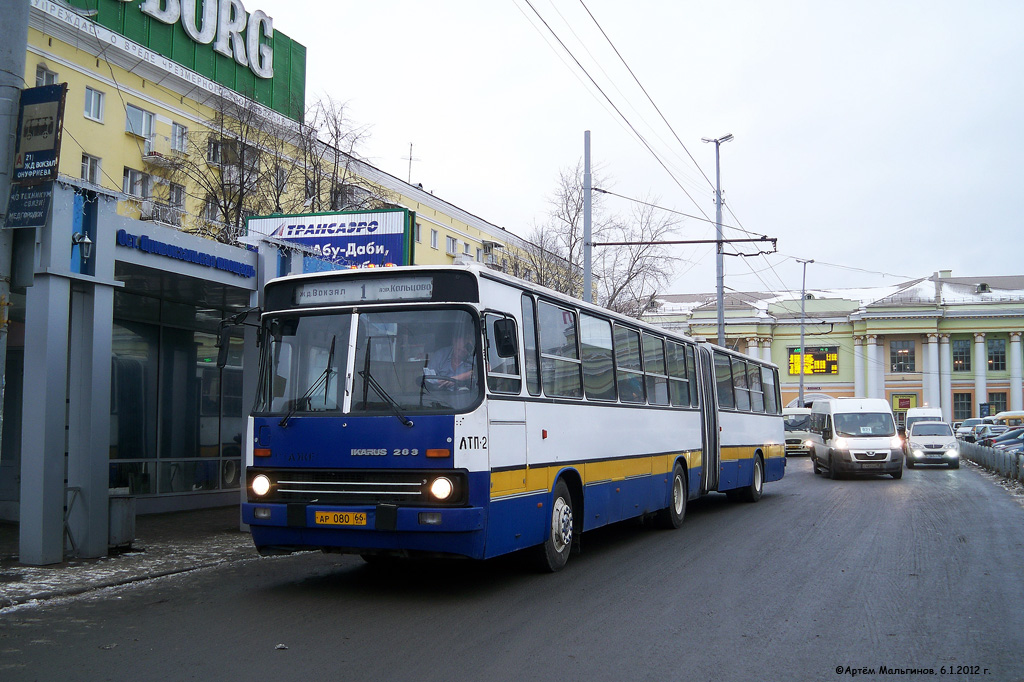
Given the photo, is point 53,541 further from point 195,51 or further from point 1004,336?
point 1004,336

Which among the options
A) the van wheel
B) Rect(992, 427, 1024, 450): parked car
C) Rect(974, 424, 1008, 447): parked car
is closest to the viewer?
the van wheel

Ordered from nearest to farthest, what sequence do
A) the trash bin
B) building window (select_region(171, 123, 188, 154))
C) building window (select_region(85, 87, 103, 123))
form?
the trash bin → building window (select_region(85, 87, 103, 123)) → building window (select_region(171, 123, 188, 154))

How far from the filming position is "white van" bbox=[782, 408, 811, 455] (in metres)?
44.6

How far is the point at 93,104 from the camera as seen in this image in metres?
31.0

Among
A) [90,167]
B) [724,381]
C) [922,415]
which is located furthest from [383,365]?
[922,415]

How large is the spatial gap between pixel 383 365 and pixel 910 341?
75.0m

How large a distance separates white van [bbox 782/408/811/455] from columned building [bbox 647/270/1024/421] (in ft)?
92.1

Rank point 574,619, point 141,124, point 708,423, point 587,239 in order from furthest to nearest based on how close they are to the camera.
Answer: point 141,124
point 587,239
point 708,423
point 574,619

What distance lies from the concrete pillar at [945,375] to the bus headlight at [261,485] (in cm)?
7493

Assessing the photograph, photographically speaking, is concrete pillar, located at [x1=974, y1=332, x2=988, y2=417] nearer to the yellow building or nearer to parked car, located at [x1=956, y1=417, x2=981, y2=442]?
parked car, located at [x1=956, y1=417, x2=981, y2=442]

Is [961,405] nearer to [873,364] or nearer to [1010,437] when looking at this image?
[873,364]

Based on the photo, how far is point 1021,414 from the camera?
61.4m

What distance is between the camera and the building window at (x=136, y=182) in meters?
32.0

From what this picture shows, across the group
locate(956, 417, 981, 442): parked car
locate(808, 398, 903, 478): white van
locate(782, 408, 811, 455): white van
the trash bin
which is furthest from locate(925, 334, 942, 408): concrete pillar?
the trash bin
